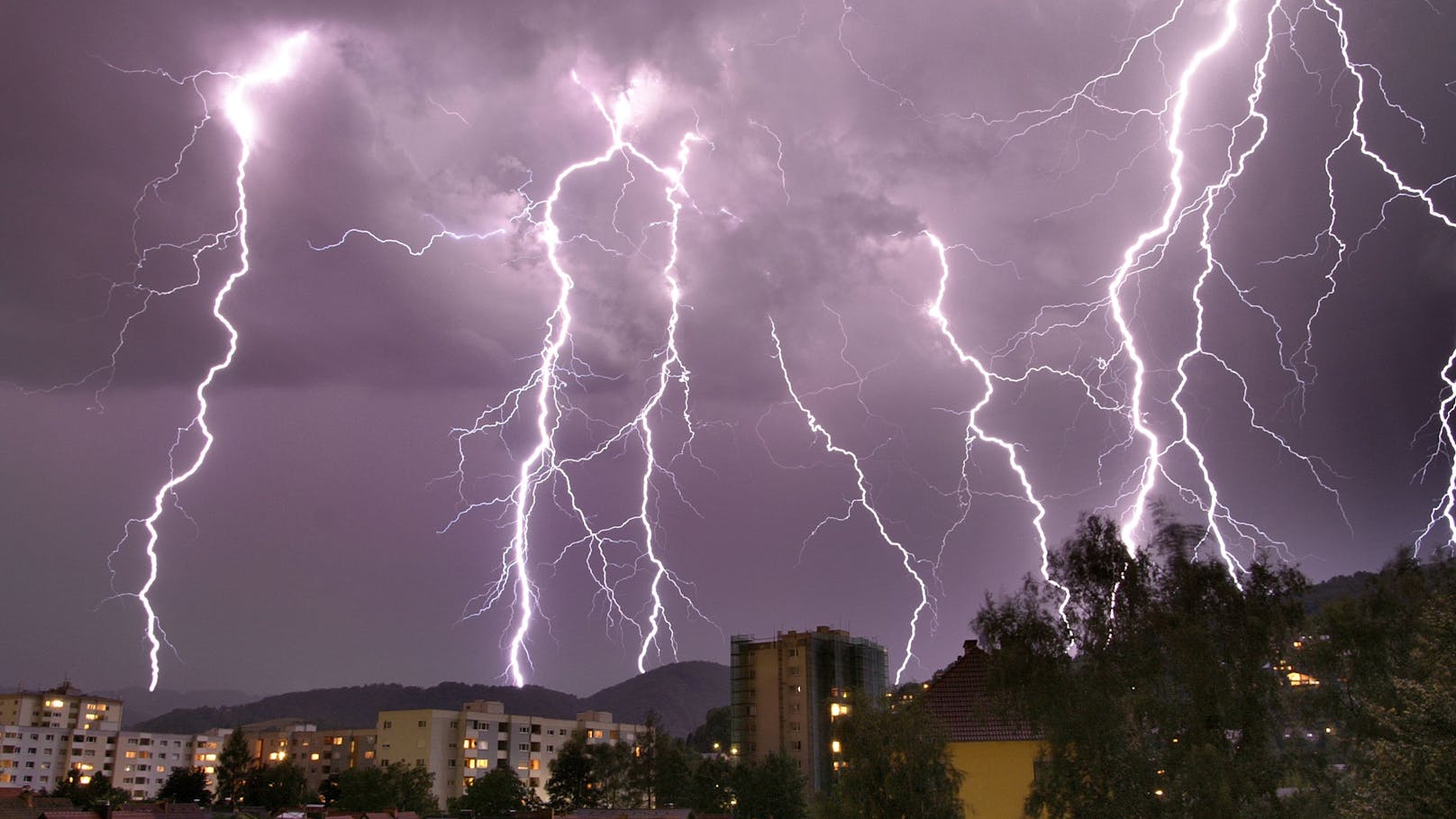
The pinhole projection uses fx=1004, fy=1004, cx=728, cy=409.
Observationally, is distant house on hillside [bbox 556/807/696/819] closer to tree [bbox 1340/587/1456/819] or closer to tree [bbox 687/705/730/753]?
tree [bbox 1340/587/1456/819]

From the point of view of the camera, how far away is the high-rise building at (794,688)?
54.1 metres

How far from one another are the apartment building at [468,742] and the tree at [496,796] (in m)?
11.9

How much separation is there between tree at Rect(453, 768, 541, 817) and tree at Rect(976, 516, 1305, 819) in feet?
108

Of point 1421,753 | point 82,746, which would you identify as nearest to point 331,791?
point 82,746

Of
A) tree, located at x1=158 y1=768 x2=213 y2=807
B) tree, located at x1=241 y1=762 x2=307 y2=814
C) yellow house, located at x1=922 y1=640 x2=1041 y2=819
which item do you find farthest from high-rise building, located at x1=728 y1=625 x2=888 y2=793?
yellow house, located at x1=922 y1=640 x2=1041 y2=819

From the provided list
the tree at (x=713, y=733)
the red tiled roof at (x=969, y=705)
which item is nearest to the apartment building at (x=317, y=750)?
the tree at (x=713, y=733)

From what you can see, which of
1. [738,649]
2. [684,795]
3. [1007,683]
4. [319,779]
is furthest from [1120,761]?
[319,779]

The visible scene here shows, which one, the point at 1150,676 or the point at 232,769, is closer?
the point at 1150,676

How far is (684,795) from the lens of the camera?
139 feet

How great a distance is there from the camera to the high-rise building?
54.1 metres

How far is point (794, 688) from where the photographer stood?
182 feet

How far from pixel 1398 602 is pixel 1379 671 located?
116 centimetres

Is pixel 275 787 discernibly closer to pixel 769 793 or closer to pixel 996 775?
pixel 769 793

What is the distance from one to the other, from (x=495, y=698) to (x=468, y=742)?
3450 inches
